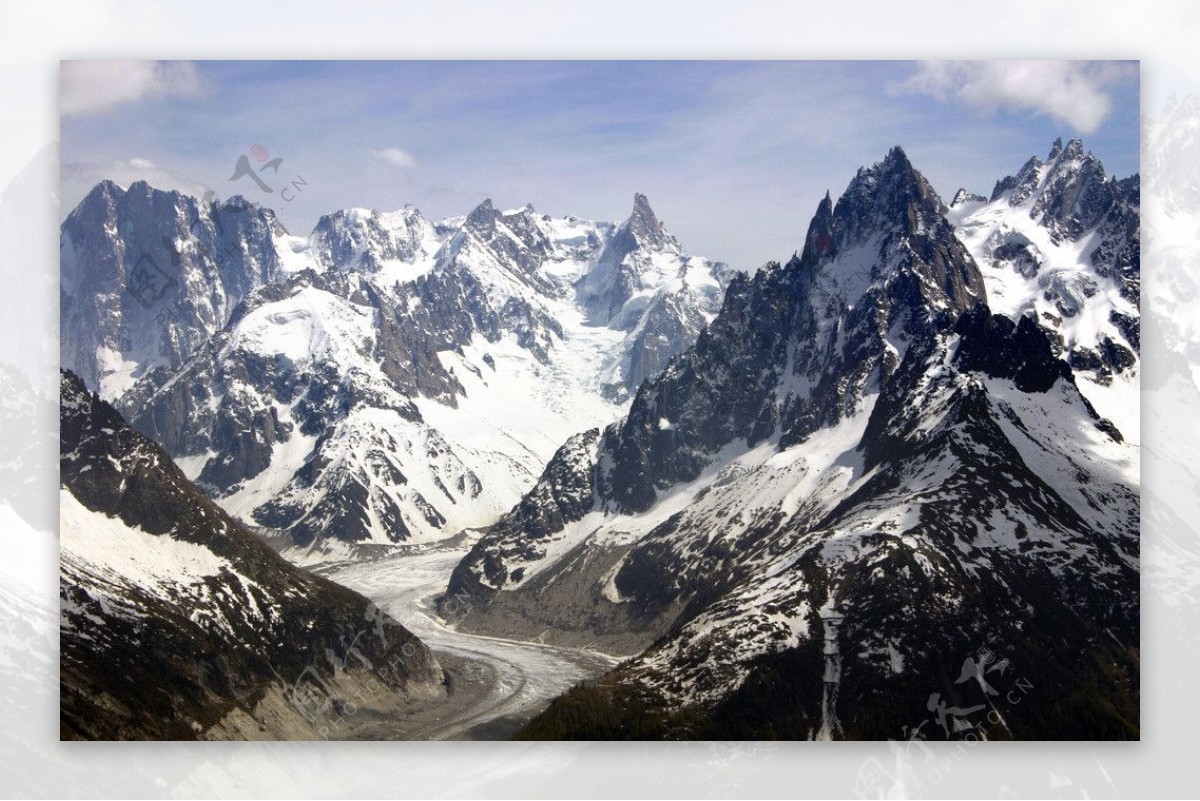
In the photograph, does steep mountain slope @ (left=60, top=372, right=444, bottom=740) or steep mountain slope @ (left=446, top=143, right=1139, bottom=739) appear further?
steep mountain slope @ (left=446, top=143, right=1139, bottom=739)

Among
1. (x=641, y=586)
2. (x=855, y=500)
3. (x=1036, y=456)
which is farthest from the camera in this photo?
(x=641, y=586)

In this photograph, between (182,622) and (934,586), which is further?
(182,622)

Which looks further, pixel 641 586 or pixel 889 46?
pixel 641 586

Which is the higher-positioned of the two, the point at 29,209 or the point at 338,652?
the point at 29,209

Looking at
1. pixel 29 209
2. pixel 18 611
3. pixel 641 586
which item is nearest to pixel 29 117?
pixel 29 209

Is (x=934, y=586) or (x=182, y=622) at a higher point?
(x=934, y=586)

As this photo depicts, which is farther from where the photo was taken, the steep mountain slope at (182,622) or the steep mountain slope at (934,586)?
the steep mountain slope at (934,586)

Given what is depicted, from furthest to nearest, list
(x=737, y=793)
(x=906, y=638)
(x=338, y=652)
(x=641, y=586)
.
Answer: (x=641, y=586), (x=338, y=652), (x=906, y=638), (x=737, y=793)

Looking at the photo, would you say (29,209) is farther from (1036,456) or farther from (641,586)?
(641,586)
